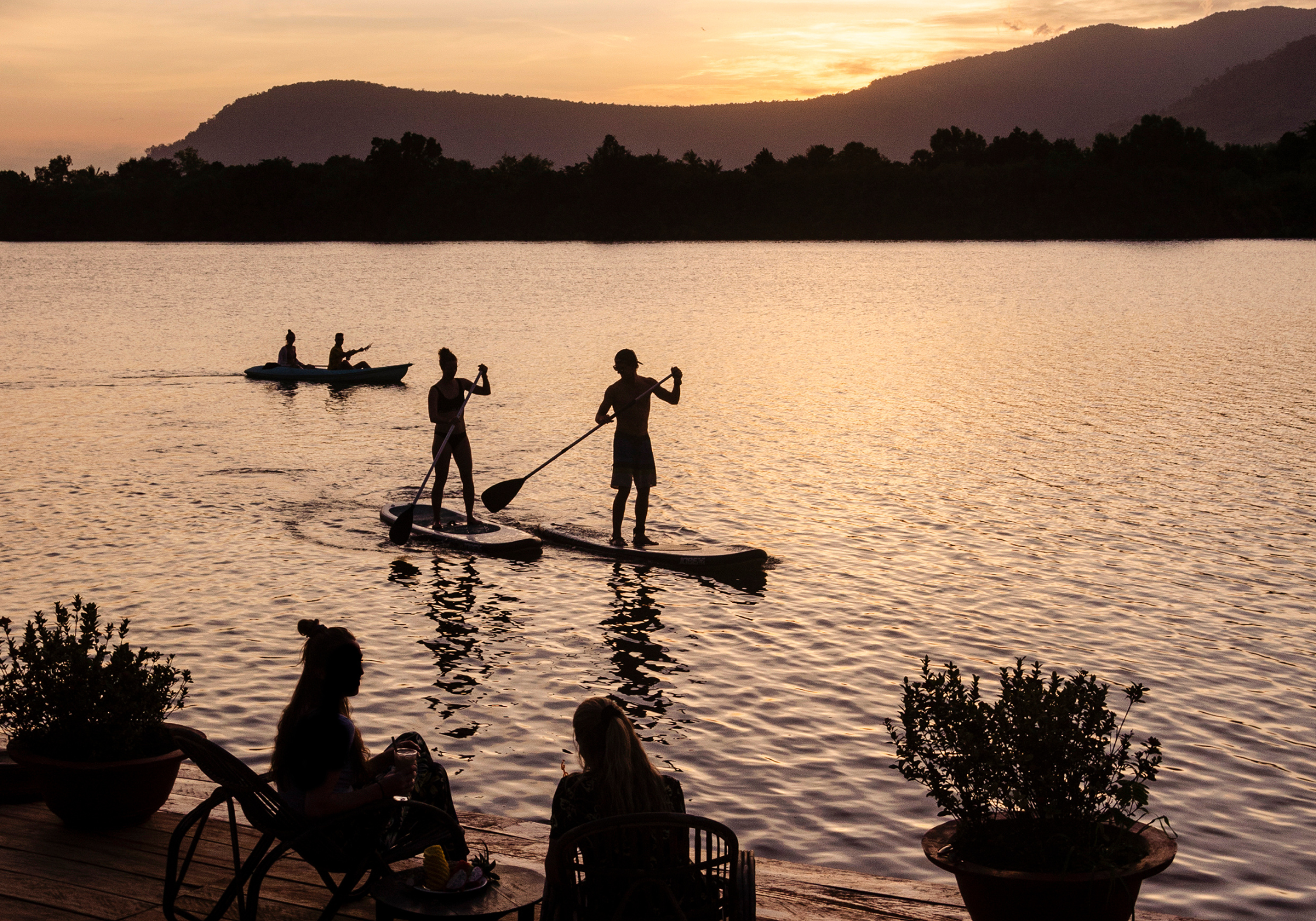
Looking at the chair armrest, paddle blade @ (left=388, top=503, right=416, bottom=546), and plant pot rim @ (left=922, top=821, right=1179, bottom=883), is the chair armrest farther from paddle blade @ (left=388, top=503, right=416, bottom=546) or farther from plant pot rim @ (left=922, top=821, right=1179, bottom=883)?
paddle blade @ (left=388, top=503, right=416, bottom=546)

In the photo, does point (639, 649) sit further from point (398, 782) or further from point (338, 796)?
point (338, 796)

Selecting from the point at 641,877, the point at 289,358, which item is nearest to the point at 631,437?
the point at 641,877

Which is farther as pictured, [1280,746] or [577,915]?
[1280,746]

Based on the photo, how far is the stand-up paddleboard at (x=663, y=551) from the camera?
695 inches

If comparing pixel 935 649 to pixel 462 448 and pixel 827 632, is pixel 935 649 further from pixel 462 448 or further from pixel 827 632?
pixel 462 448

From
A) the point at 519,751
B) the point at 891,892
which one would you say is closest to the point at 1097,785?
the point at 891,892

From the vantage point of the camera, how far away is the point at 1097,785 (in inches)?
220

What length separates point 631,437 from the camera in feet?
59.8

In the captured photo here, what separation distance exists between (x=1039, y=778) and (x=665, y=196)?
167 meters

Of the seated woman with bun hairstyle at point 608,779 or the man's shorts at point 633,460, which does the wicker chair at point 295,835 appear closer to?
the seated woman with bun hairstyle at point 608,779

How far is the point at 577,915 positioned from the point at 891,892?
228 cm

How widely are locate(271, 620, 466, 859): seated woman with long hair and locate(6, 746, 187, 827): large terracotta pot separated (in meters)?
1.41

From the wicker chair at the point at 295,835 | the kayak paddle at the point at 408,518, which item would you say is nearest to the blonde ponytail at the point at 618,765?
the wicker chair at the point at 295,835

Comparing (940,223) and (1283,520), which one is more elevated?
(940,223)
